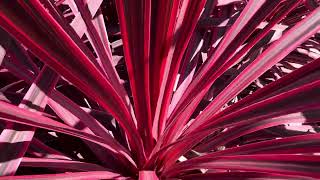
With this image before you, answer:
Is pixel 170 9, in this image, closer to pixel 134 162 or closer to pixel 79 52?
pixel 79 52

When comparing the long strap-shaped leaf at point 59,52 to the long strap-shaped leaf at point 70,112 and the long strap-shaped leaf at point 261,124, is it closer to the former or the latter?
the long strap-shaped leaf at point 70,112

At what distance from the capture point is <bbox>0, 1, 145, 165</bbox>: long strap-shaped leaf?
481 millimetres

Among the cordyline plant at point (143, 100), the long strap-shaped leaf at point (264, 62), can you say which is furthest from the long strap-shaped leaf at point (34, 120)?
the long strap-shaped leaf at point (264, 62)

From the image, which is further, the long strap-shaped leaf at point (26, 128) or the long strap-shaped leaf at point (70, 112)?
the long strap-shaped leaf at point (70, 112)

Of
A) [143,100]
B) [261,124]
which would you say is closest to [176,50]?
[143,100]

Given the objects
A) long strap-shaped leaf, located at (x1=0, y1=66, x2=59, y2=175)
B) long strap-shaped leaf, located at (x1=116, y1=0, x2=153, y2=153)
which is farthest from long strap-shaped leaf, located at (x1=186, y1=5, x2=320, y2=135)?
long strap-shaped leaf, located at (x1=0, y1=66, x2=59, y2=175)

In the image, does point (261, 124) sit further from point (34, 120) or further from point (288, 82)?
point (34, 120)

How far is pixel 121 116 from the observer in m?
0.66

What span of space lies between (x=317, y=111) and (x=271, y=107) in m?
0.22

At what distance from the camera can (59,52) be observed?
544mm

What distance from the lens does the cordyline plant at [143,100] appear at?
0.57 metres

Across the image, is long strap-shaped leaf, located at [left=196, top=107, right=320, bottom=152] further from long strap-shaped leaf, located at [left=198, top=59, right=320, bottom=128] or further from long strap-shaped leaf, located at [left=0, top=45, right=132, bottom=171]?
long strap-shaped leaf, located at [left=0, top=45, right=132, bottom=171]

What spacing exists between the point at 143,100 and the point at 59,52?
0.19 meters

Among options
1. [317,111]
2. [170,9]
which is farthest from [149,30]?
[317,111]
